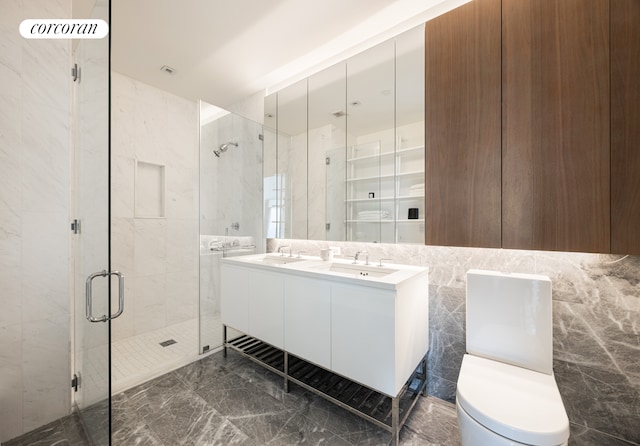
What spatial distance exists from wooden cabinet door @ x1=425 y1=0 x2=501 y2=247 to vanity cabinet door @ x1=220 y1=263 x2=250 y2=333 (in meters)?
1.57

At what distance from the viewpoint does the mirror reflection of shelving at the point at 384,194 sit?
6.49ft

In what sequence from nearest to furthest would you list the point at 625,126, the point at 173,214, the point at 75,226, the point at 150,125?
the point at 625,126
the point at 75,226
the point at 150,125
the point at 173,214

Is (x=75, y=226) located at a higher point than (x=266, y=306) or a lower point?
higher

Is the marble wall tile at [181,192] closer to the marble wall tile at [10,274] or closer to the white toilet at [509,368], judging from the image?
the marble wall tile at [10,274]

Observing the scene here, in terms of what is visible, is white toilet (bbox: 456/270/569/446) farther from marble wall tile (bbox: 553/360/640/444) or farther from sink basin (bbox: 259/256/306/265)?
sink basin (bbox: 259/256/306/265)

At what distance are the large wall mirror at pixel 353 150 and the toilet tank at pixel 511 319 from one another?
53cm

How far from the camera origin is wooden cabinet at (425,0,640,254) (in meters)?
1.18

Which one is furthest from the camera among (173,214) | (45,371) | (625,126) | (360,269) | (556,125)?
(173,214)

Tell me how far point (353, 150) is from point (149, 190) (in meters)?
2.43

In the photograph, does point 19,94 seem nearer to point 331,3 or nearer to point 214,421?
point 331,3

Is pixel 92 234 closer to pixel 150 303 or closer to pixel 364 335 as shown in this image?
pixel 364 335

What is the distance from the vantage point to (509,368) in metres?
1.46

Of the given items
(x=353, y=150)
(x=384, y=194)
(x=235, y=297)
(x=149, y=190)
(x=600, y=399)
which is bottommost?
(x=600, y=399)

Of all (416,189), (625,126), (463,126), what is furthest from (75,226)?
(625,126)
